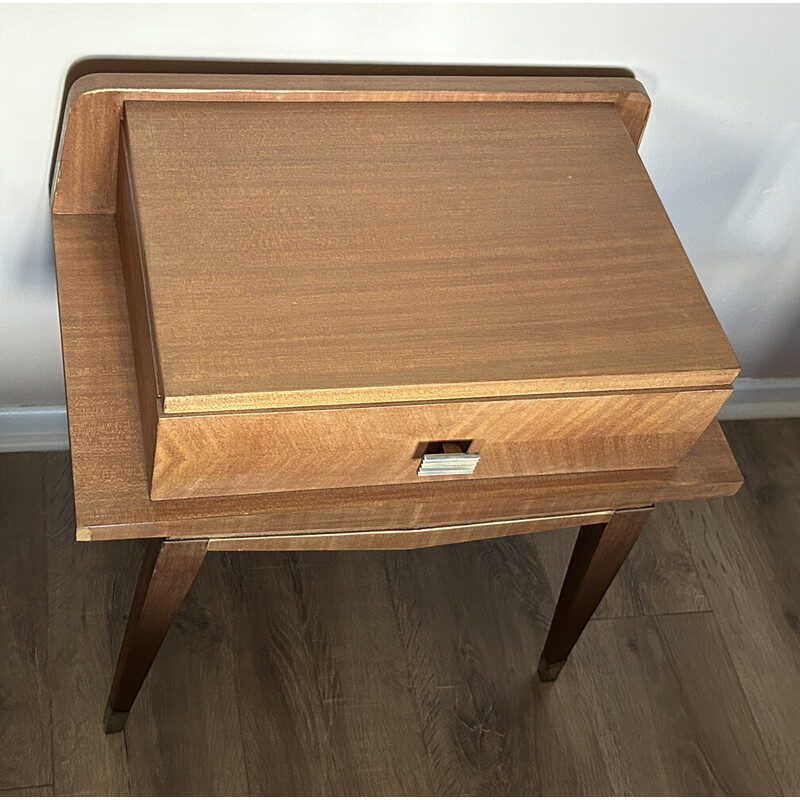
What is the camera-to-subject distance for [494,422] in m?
0.84

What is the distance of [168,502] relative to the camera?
32.9 inches

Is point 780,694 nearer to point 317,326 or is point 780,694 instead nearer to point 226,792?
point 226,792

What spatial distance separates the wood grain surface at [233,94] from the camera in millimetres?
925

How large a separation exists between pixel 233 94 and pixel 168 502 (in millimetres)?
363

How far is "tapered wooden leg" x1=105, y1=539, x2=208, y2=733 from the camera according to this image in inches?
35.6

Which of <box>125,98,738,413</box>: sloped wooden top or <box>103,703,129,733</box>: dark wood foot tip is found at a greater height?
<box>125,98,738,413</box>: sloped wooden top

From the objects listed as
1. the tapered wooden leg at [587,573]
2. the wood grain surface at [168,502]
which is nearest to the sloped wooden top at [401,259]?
the wood grain surface at [168,502]

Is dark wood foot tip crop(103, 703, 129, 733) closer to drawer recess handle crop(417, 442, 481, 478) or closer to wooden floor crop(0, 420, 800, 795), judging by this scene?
wooden floor crop(0, 420, 800, 795)

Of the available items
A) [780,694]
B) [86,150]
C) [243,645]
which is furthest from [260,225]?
[780,694]

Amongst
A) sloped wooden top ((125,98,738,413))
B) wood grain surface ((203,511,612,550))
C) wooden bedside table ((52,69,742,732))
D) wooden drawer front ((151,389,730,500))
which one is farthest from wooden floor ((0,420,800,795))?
sloped wooden top ((125,98,738,413))

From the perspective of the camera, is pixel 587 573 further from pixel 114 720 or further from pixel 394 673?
pixel 114 720

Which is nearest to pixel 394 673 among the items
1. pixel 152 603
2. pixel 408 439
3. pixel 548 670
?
pixel 548 670

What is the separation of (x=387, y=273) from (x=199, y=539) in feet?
0.88

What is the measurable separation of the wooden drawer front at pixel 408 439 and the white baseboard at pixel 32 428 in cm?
61
